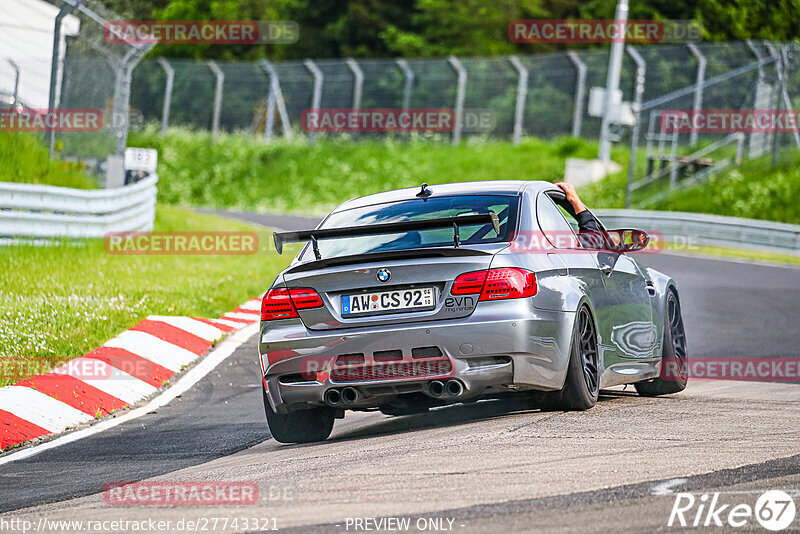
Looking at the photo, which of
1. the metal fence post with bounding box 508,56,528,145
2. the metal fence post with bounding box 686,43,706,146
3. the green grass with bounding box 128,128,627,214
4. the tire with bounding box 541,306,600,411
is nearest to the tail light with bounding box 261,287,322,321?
the tire with bounding box 541,306,600,411

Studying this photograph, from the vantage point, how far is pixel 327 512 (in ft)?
16.8

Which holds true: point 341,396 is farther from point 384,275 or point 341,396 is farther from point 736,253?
point 736,253

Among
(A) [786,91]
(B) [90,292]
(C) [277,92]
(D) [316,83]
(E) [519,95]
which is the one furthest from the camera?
(C) [277,92]

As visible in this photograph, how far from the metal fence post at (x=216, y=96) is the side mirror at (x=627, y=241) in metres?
35.2

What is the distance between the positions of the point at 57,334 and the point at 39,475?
428 cm

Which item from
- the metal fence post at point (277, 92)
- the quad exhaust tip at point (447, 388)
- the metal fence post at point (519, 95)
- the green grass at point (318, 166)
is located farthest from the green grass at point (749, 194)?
the quad exhaust tip at point (447, 388)

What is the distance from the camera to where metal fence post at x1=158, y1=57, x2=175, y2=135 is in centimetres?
4447

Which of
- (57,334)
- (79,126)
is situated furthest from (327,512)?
(79,126)

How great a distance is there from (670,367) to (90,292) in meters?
6.51

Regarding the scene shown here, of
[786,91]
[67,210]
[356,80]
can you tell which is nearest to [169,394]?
[67,210]

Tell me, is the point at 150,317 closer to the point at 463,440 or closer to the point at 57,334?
the point at 57,334

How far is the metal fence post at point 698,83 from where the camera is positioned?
33.0 meters

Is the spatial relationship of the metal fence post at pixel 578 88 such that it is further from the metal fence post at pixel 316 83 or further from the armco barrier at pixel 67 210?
the armco barrier at pixel 67 210

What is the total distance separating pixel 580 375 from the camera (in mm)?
7504
